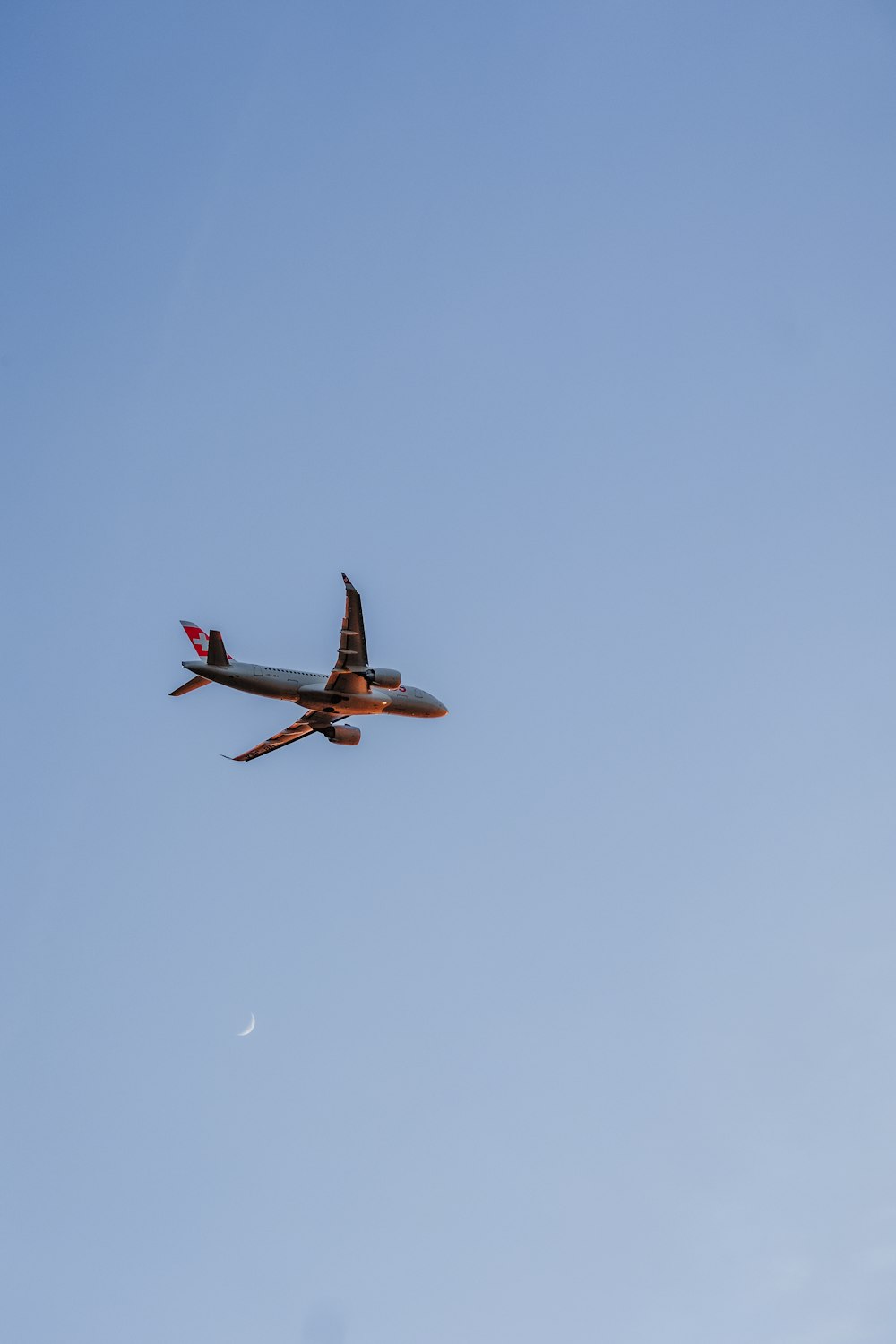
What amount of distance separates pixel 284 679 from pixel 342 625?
3655mm

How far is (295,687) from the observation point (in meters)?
66.6

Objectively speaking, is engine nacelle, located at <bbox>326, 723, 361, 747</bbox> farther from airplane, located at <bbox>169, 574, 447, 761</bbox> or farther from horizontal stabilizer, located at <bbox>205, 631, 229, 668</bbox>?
horizontal stabilizer, located at <bbox>205, 631, 229, 668</bbox>

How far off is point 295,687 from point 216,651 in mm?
4435

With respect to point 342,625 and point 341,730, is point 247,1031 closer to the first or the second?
point 341,730

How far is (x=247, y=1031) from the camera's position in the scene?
6925 centimetres

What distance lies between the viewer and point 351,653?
65.7 m

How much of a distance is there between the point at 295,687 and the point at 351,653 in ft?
10.1

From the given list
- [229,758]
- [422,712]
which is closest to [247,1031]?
[229,758]

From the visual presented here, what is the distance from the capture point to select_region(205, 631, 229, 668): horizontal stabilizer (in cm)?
6334

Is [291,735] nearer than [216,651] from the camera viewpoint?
No

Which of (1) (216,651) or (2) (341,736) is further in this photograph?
(2) (341,736)

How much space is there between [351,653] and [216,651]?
19.4ft

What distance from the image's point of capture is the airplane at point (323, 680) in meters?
63.9

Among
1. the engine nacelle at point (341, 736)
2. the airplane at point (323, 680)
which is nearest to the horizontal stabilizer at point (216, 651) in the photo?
the airplane at point (323, 680)
